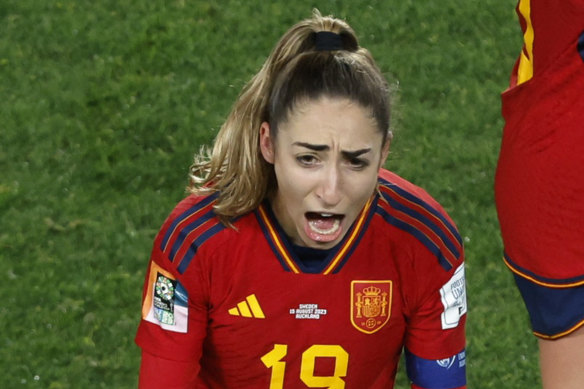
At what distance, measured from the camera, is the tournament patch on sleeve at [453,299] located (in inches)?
169

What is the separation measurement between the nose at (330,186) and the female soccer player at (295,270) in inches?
4.8

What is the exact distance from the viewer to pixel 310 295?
14.1 feet

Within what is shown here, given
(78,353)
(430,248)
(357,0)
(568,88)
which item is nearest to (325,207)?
(430,248)

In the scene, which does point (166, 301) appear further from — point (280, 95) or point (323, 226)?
point (280, 95)

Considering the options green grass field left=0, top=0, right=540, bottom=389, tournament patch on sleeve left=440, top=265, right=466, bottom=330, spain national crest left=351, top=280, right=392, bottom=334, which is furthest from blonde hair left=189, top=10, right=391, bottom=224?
green grass field left=0, top=0, right=540, bottom=389

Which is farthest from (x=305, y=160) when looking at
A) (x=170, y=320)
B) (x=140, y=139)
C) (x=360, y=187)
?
(x=140, y=139)

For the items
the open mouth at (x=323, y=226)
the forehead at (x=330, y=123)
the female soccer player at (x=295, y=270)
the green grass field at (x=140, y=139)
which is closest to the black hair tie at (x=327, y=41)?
the female soccer player at (x=295, y=270)

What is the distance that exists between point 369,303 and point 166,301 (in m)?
0.66

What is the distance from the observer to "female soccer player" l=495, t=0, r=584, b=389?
2.97 meters

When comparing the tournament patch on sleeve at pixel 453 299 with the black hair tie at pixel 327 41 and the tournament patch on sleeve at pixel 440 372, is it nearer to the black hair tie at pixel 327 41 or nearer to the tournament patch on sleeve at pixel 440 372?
the tournament patch on sleeve at pixel 440 372

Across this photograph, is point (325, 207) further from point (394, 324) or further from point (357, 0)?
point (357, 0)

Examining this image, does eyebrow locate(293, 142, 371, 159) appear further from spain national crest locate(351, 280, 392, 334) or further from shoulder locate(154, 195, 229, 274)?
spain national crest locate(351, 280, 392, 334)

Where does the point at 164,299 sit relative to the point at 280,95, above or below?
below

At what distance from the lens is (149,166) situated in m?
7.02
